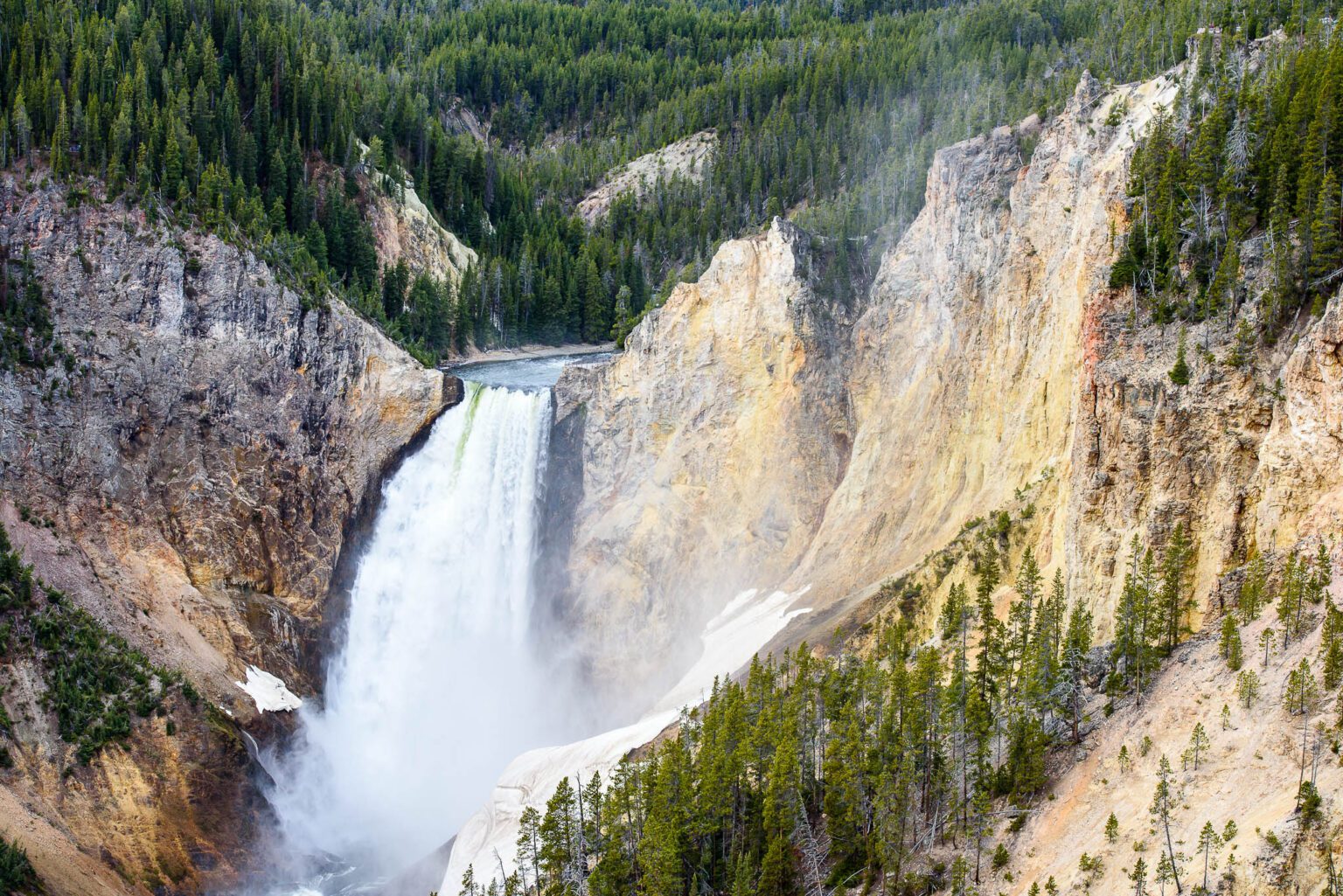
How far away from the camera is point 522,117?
16762cm

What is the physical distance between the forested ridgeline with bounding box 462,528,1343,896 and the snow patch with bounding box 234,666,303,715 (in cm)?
1857

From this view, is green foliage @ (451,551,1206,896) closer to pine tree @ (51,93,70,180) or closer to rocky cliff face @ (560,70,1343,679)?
rocky cliff face @ (560,70,1343,679)

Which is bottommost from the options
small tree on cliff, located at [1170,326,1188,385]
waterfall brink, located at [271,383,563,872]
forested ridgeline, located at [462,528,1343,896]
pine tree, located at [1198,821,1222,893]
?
waterfall brink, located at [271,383,563,872]

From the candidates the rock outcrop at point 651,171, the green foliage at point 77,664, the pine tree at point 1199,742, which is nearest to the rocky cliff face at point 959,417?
the pine tree at point 1199,742

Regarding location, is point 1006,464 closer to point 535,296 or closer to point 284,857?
point 284,857

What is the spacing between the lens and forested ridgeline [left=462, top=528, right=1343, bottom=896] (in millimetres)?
27750

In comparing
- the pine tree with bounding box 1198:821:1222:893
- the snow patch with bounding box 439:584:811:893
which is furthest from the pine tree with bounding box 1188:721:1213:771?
the snow patch with bounding box 439:584:811:893

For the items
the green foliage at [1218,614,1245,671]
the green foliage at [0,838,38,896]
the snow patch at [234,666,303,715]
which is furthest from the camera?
the snow patch at [234,666,303,715]

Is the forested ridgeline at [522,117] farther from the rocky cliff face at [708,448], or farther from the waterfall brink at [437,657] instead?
the waterfall brink at [437,657]

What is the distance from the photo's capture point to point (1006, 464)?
48.5m

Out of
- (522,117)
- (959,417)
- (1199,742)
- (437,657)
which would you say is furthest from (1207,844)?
(522,117)

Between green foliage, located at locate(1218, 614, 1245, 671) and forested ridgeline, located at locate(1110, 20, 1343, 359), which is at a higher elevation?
forested ridgeline, located at locate(1110, 20, 1343, 359)

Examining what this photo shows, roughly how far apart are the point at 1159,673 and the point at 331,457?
47.6 metres

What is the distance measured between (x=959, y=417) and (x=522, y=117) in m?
126
